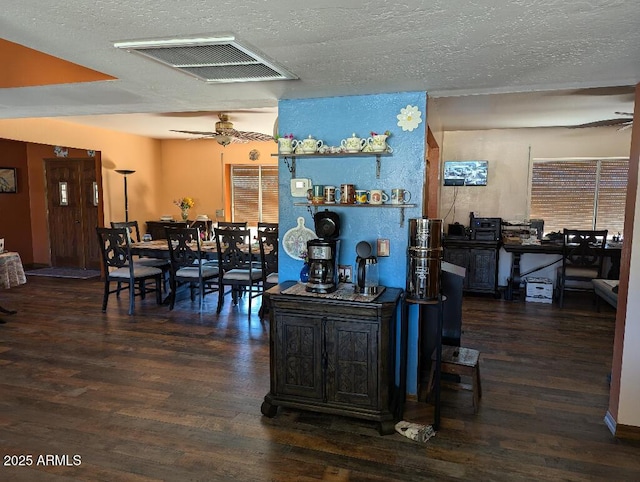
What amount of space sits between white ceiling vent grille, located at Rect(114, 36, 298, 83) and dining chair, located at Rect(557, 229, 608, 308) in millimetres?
4374

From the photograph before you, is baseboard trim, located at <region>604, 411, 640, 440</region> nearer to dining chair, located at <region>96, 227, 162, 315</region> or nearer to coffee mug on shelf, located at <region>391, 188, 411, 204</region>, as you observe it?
coffee mug on shelf, located at <region>391, 188, 411, 204</region>

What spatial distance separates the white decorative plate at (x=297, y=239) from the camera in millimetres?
3016

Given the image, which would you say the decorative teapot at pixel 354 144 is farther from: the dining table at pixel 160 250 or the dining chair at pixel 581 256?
the dining chair at pixel 581 256

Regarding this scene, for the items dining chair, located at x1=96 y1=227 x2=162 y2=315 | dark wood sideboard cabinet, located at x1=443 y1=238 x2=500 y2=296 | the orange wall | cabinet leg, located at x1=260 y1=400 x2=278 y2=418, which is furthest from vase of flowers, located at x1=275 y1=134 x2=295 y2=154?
the orange wall

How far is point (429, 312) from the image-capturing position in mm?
3146

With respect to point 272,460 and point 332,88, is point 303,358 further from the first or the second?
point 332,88

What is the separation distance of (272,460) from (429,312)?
5.04 ft

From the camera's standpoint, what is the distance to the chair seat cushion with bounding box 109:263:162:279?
4.88 metres

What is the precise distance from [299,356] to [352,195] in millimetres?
1086

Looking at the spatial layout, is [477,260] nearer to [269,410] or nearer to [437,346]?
[437,346]

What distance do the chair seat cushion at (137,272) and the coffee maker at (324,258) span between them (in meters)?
2.97

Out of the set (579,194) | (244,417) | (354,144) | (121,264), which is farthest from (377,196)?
(579,194)

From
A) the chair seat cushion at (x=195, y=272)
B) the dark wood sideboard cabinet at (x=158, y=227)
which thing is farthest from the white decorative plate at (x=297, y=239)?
the dark wood sideboard cabinet at (x=158, y=227)

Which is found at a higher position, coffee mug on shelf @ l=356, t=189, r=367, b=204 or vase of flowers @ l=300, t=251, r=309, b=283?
coffee mug on shelf @ l=356, t=189, r=367, b=204
